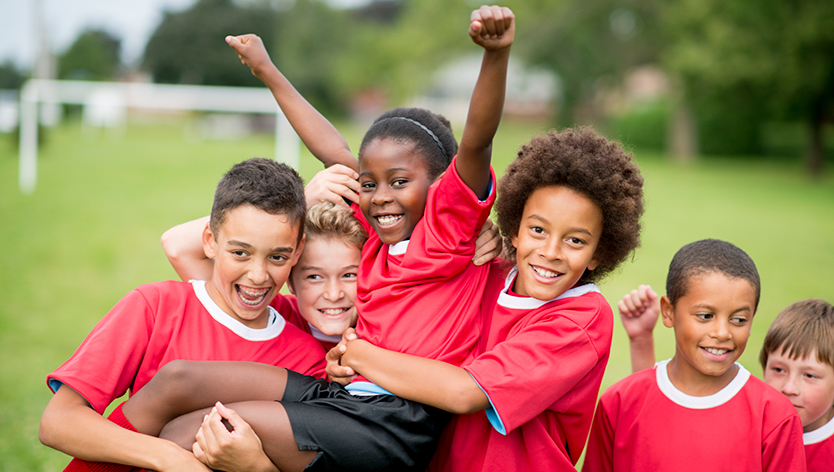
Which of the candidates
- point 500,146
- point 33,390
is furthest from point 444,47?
point 33,390

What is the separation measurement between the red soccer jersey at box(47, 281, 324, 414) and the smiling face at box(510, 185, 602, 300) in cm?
84

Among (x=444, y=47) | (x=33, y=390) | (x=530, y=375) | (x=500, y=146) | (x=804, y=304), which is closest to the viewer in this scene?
(x=530, y=375)

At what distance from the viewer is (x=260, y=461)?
1.88 m

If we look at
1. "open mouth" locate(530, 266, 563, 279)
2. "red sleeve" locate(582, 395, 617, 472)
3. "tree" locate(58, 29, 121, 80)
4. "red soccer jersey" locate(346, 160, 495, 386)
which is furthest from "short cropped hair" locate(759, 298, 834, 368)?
"tree" locate(58, 29, 121, 80)

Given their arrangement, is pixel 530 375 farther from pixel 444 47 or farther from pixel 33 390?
pixel 444 47

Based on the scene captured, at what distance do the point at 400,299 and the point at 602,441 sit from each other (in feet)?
2.98

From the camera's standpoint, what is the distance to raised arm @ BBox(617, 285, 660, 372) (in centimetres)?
253

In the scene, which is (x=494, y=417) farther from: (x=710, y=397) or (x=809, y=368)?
(x=809, y=368)

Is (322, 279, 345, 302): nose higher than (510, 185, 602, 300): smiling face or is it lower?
lower

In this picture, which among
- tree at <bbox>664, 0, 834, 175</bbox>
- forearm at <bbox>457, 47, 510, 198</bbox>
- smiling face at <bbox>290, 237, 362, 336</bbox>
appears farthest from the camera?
tree at <bbox>664, 0, 834, 175</bbox>

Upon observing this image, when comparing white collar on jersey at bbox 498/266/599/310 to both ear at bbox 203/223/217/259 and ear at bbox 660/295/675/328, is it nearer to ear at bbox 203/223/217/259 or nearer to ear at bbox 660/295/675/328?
ear at bbox 660/295/675/328

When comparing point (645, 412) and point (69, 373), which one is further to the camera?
point (645, 412)

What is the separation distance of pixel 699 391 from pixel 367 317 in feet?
3.73

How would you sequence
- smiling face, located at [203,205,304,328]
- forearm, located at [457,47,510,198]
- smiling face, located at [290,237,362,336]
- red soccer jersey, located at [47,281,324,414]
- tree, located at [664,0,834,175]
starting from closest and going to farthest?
forearm, located at [457,47,510,198], red soccer jersey, located at [47,281,324,414], smiling face, located at [203,205,304,328], smiling face, located at [290,237,362,336], tree, located at [664,0,834,175]
